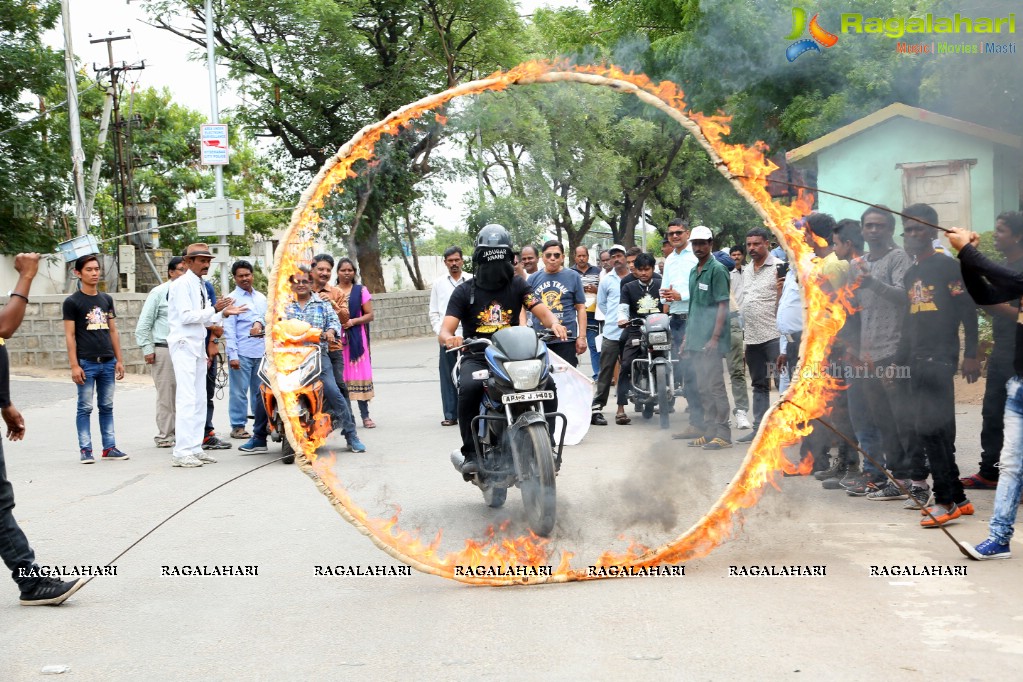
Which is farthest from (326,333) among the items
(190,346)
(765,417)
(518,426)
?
(765,417)

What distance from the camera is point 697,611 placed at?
454 cm

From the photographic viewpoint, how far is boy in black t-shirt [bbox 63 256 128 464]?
9578 mm

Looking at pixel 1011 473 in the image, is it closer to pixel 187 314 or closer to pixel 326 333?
Answer: pixel 326 333

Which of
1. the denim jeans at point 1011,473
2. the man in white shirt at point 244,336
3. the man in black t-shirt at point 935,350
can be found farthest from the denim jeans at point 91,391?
the denim jeans at point 1011,473

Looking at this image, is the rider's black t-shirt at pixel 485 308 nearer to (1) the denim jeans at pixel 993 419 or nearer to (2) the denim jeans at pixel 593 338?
(1) the denim jeans at pixel 993 419

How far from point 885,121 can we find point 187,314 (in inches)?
262

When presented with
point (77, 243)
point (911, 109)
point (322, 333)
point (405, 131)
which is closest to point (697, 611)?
point (405, 131)

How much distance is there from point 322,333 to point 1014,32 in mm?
6847

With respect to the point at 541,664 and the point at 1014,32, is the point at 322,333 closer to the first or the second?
the point at 541,664

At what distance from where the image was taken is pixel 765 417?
17.0ft

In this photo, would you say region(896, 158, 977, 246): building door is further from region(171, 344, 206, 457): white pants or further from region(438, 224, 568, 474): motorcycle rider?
region(171, 344, 206, 457): white pants

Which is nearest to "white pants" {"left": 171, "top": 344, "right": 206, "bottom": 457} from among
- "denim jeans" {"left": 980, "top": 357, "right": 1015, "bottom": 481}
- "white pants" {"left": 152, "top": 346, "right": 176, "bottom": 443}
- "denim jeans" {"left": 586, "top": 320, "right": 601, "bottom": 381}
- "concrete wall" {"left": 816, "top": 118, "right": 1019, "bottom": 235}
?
"white pants" {"left": 152, "top": 346, "right": 176, "bottom": 443}

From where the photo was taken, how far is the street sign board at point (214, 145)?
20.5 meters

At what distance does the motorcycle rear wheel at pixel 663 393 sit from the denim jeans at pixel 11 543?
243 inches
